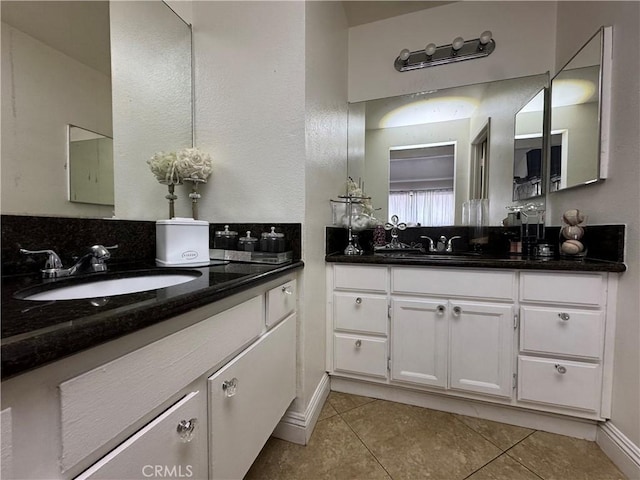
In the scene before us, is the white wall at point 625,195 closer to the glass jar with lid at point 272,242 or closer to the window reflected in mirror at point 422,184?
the window reflected in mirror at point 422,184

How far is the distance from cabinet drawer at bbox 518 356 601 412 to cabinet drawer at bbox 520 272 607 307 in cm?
28

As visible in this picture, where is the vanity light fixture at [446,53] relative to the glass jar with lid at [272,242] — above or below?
above

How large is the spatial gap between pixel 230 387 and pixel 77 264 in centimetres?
58

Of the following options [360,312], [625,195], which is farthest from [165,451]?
[625,195]

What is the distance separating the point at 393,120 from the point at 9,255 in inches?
78.1

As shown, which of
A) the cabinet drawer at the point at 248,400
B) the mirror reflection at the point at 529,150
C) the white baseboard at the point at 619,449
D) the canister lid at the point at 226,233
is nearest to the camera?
the cabinet drawer at the point at 248,400

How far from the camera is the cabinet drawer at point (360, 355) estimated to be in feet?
4.89

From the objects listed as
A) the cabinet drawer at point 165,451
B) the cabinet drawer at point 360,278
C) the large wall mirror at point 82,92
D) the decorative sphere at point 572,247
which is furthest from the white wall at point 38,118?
the decorative sphere at point 572,247

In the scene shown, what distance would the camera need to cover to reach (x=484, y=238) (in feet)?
5.64

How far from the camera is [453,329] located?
138 cm

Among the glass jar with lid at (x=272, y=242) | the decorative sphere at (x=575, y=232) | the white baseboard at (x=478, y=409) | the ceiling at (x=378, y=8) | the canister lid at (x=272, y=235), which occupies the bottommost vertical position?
the white baseboard at (x=478, y=409)

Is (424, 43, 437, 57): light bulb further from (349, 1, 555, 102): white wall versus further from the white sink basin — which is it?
the white sink basin

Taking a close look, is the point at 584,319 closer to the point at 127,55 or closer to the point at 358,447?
the point at 358,447

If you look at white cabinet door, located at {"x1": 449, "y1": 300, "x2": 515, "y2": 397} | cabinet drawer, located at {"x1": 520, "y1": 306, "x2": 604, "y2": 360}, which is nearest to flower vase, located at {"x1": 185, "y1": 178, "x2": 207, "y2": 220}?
white cabinet door, located at {"x1": 449, "y1": 300, "x2": 515, "y2": 397}
